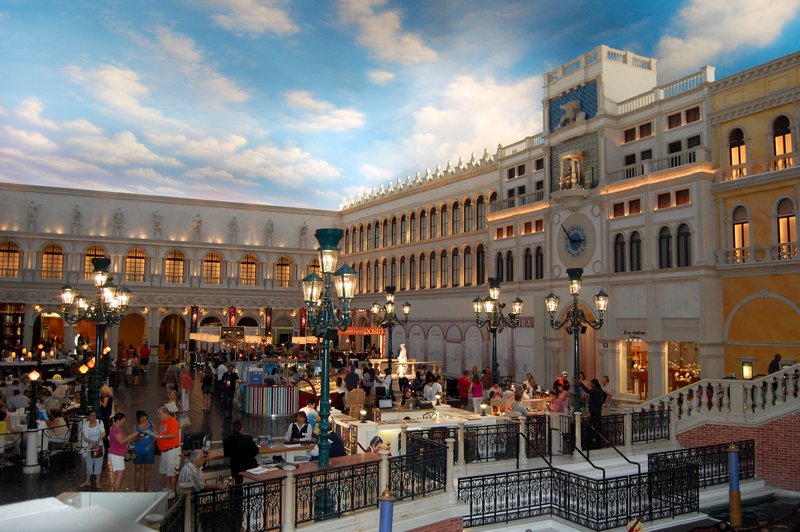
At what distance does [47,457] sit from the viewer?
42.6ft

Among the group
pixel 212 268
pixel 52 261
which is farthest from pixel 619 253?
pixel 52 261

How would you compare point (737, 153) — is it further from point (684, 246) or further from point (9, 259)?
point (9, 259)

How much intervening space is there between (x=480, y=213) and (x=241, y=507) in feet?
91.6

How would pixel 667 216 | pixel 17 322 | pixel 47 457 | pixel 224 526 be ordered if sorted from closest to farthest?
pixel 224 526
pixel 47 457
pixel 667 216
pixel 17 322

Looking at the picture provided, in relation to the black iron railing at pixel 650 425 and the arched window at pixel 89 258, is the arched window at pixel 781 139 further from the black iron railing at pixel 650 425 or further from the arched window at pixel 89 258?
the arched window at pixel 89 258

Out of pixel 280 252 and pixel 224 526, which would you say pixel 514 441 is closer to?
pixel 224 526

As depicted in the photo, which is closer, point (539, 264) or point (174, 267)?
point (539, 264)

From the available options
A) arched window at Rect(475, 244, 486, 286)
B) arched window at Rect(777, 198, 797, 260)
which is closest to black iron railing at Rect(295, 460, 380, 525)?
arched window at Rect(777, 198, 797, 260)

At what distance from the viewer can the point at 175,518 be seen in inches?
Answer: 264

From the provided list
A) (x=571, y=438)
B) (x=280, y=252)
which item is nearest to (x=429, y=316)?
(x=280, y=252)

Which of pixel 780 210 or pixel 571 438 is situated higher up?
pixel 780 210

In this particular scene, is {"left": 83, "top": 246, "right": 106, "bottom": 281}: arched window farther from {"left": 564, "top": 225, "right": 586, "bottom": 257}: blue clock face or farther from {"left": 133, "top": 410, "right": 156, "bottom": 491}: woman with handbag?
{"left": 133, "top": 410, "right": 156, "bottom": 491}: woman with handbag

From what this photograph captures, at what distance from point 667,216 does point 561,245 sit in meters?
5.26

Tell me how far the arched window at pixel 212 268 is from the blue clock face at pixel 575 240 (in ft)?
87.3
